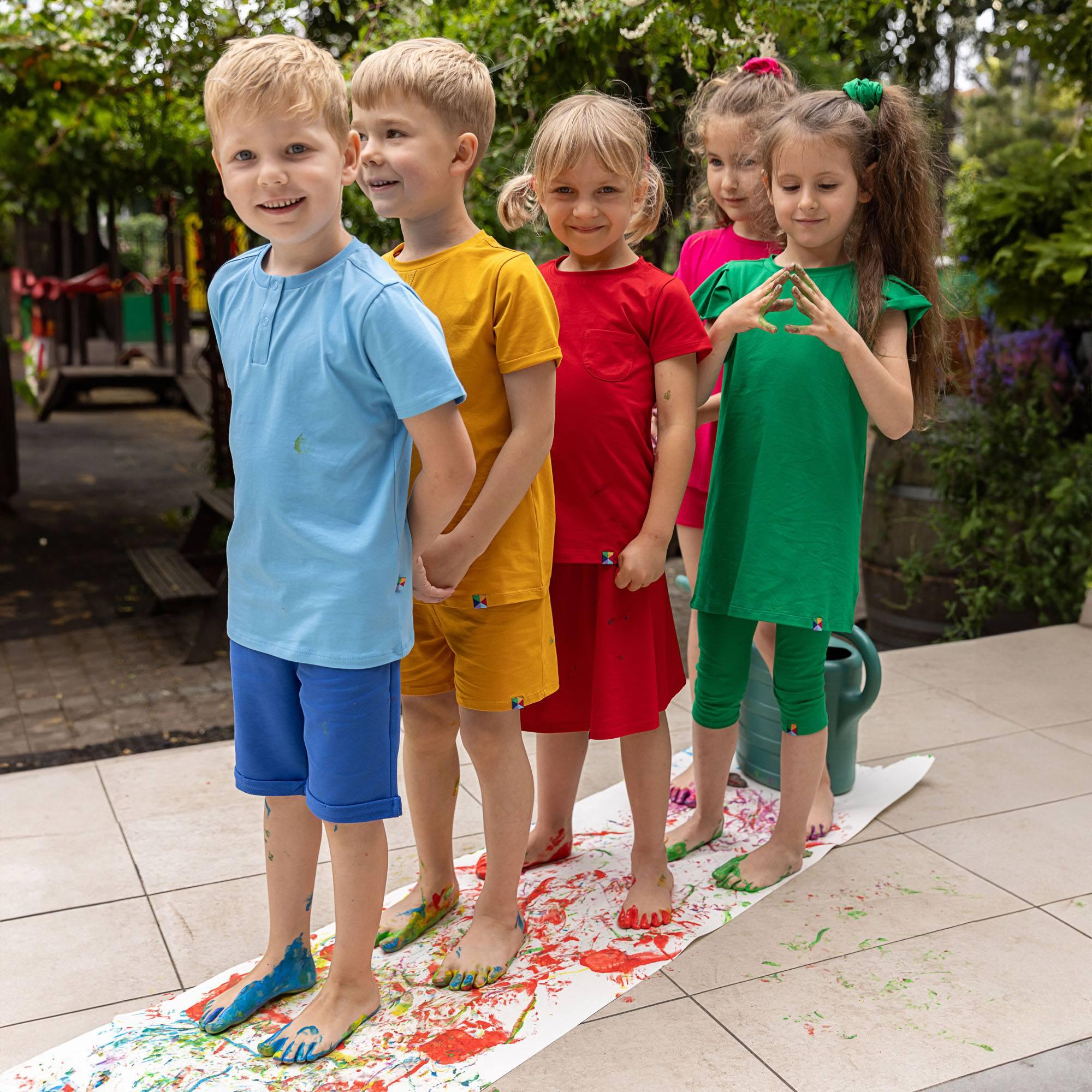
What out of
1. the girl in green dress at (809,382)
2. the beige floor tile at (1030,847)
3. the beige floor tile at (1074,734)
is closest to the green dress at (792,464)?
the girl in green dress at (809,382)

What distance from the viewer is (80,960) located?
217 cm

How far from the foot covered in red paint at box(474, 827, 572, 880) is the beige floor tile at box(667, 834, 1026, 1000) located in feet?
1.35

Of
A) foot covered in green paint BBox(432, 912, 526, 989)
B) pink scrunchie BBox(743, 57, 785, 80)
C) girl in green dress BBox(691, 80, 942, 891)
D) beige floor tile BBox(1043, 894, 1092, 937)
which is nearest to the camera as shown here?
foot covered in green paint BBox(432, 912, 526, 989)

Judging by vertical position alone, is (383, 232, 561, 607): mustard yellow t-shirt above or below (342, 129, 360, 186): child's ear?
below

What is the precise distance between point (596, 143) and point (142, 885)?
170cm

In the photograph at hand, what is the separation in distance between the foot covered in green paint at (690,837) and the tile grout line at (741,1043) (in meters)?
0.50

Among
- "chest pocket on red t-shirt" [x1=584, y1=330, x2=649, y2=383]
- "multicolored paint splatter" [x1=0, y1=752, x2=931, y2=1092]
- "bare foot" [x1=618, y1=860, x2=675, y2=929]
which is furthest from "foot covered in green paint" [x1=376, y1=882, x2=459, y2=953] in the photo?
"chest pocket on red t-shirt" [x1=584, y1=330, x2=649, y2=383]

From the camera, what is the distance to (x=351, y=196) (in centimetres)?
458

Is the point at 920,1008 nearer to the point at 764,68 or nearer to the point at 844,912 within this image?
the point at 844,912

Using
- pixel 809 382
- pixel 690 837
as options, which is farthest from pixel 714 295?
→ pixel 690 837

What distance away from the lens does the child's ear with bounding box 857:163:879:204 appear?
2219 mm

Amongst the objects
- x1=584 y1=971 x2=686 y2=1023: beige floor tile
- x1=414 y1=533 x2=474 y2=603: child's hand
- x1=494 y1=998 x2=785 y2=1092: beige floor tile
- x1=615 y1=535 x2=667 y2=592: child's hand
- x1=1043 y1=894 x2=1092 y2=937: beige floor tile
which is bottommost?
x1=584 y1=971 x2=686 y2=1023: beige floor tile

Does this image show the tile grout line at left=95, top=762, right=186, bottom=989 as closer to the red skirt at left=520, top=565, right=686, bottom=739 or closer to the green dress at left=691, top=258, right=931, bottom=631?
the red skirt at left=520, top=565, right=686, bottom=739

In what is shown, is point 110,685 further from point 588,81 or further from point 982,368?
point 982,368
